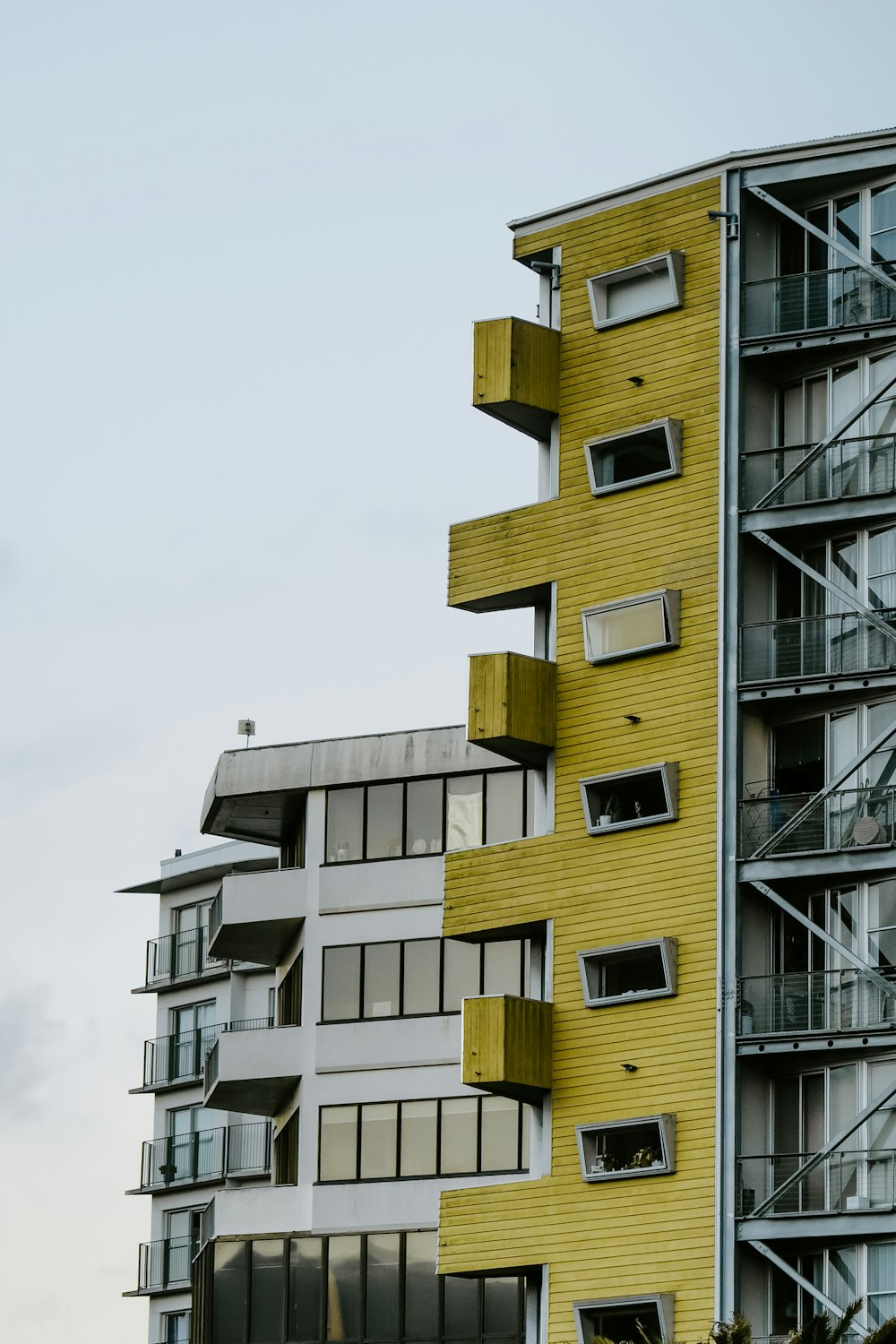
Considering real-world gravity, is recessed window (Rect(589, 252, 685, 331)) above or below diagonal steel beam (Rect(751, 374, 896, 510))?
above

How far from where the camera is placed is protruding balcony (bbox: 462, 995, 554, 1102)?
5362 centimetres

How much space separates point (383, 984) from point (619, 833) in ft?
61.3

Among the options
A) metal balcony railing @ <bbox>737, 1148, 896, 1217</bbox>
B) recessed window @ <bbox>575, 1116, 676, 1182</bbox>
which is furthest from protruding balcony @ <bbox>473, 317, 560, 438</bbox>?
metal balcony railing @ <bbox>737, 1148, 896, 1217</bbox>

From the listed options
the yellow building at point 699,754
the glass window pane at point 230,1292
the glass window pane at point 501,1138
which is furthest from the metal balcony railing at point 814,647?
the glass window pane at point 230,1292

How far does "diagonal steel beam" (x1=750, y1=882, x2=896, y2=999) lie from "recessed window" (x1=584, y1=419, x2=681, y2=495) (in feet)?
29.2

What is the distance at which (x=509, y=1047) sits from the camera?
53656 mm

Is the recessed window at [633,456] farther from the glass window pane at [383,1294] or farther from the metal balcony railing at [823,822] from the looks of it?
the glass window pane at [383,1294]

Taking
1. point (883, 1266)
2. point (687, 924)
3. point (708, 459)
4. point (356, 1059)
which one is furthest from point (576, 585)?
point (356, 1059)

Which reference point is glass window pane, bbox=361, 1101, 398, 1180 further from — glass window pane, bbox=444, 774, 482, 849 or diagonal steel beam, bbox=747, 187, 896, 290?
diagonal steel beam, bbox=747, 187, 896, 290

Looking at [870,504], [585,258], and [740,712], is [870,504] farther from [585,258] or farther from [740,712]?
[585,258]

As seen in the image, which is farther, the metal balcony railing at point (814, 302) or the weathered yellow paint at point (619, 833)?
the metal balcony railing at point (814, 302)

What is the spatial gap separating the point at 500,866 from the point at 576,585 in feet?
19.2

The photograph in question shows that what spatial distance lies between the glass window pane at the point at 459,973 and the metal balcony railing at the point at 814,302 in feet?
69.1

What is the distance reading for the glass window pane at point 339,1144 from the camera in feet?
233
